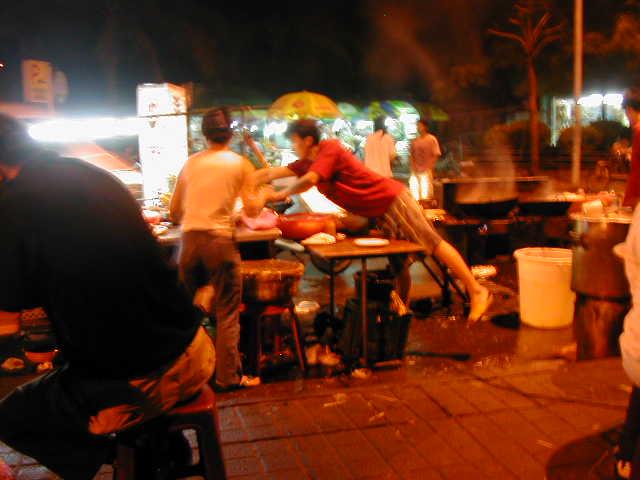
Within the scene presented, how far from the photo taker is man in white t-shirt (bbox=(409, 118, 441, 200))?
13766 millimetres

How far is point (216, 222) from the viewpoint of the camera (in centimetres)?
493

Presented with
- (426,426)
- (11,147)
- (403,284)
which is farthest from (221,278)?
(11,147)

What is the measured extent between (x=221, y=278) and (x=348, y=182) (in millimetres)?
1428

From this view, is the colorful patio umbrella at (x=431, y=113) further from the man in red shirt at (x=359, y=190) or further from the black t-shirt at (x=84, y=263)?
the black t-shirt at (x=84, y=263)

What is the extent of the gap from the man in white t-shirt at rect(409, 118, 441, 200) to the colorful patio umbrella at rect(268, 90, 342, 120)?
5.52 m

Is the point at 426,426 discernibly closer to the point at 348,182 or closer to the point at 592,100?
the point at 348,182

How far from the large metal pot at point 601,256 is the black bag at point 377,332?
4.94ft

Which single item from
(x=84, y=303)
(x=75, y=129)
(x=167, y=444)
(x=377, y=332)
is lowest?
(x=377, y=332)

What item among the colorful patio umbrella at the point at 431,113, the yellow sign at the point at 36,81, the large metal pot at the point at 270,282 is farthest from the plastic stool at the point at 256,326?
the colorful patio umbrella at the point at 431,113

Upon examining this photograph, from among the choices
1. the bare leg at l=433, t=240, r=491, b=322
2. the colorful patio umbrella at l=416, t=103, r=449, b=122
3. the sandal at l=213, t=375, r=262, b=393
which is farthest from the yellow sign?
the colorful patio umbrella at l=416, t=103, r=449, b=122

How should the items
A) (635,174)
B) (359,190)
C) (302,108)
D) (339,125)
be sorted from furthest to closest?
(339,125)
(302,108)
(635,174)
(359,190)

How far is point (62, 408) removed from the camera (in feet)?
8.06

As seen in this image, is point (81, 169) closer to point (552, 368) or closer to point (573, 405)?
point (573, 405)

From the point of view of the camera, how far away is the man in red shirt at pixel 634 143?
19.7 feet
